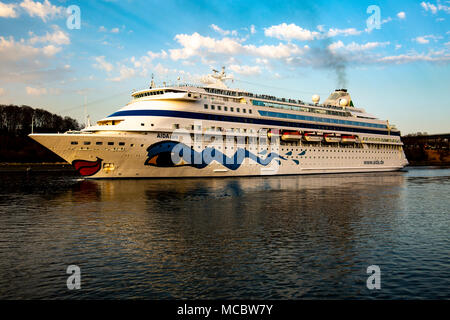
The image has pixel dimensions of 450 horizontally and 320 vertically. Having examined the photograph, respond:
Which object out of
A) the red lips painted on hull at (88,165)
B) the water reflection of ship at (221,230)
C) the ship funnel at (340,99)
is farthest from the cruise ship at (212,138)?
the water reflection of ship at (221,230)

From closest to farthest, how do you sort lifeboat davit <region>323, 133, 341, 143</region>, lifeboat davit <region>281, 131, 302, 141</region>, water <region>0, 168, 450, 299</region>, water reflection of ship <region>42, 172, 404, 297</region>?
water <region>0, 168, 450, 299</region>, water reflection of ship <region>42, 172, 404, 297</region>, lifeboat davit <region>281, 131, 302, 141</region>, lifeboat davit <region>323, 133, 341, 143</region>

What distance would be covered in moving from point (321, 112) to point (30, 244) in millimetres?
56478

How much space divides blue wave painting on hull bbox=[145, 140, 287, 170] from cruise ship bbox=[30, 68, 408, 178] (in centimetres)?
12

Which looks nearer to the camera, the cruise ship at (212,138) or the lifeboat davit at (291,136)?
the cruise ship at (212,138)

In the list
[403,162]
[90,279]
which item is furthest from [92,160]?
[403,162]

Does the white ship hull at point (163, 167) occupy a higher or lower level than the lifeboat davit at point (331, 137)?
lower

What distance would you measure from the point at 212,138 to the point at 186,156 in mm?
4792

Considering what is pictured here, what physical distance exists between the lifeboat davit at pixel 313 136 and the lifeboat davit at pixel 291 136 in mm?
1693

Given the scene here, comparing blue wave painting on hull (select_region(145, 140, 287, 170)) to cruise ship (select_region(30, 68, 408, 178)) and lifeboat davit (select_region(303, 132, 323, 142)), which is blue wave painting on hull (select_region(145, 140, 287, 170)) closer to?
cruise ship (select_region(30, 68, 408, 178))

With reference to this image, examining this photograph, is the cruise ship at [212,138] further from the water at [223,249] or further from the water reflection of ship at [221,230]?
the water at [223,249]

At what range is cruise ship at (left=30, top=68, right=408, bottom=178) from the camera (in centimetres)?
3981

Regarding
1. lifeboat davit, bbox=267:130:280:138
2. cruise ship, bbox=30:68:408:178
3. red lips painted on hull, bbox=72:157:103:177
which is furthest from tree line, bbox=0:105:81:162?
lifeboat davit, bbox=267:130:280:138

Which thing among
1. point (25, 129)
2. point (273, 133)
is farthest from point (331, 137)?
point (25, 129)

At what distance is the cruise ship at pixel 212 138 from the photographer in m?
39.8
